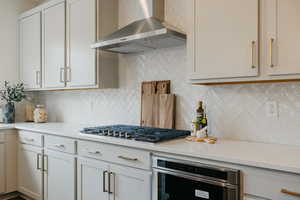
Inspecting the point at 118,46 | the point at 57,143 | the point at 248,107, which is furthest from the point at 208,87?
the point at 57,143

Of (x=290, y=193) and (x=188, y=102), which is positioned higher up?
(x=188, y=102)

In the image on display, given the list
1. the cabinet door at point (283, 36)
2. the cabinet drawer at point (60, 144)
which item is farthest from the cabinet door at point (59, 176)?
the cabinet door at point (283, 36)

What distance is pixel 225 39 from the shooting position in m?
1.82

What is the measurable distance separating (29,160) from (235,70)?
2.60m

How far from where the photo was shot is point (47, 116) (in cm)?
393

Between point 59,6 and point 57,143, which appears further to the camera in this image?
point 59,6

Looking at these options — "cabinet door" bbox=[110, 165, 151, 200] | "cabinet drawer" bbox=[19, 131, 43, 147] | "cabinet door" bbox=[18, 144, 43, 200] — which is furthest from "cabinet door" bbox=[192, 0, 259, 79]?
"cabinet door" bbox=[18, 144, 43, 200]

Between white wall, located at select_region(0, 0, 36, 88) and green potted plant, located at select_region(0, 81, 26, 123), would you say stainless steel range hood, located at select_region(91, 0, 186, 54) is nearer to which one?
green potted plant, located at select_region(0, 81, 26, 123)

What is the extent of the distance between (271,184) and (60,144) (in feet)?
6.57

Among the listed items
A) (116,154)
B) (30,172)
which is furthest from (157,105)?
(30,172)

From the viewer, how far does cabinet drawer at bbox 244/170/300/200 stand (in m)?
1.31

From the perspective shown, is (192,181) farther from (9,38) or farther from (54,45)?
(9,38)

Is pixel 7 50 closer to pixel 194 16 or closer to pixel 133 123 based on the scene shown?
pixel 133 123

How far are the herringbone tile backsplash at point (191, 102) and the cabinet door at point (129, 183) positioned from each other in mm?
716
